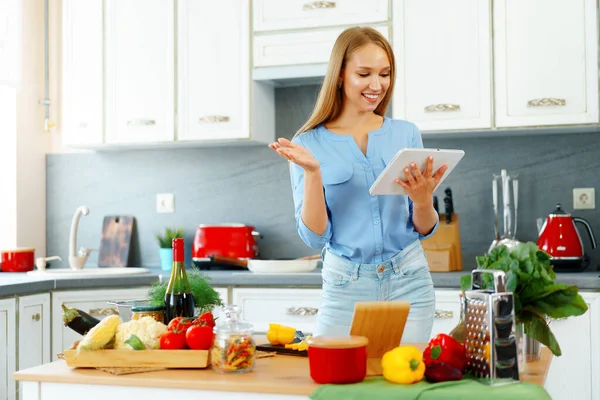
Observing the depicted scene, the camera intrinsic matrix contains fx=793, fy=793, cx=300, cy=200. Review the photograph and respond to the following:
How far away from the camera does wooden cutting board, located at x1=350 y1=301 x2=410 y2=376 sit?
1.58 meters

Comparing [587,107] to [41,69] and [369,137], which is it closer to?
[369,137]

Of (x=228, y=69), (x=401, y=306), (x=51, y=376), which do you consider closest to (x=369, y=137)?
(x=401, y=306)

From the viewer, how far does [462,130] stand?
139 inches

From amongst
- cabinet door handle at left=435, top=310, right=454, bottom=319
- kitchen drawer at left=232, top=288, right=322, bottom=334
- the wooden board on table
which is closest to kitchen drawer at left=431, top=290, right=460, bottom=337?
cabinet door handle at left=435, top=310, right=454, bottom=319

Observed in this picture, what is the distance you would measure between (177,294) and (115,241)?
98.0 inches

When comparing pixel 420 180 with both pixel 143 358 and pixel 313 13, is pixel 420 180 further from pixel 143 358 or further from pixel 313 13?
pixel 313 13

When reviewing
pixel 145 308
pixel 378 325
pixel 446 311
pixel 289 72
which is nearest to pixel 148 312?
pixel 145 308

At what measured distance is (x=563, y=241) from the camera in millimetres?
3439

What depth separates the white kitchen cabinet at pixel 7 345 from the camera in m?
3.22

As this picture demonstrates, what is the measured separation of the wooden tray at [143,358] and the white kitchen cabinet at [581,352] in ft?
6.38

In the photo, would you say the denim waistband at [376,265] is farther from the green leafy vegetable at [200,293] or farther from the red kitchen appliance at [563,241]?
the red kitchen appliance at [563,241]

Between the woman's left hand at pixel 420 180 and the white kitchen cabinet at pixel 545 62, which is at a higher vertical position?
the white kitchen cabinet at pixel 545 62

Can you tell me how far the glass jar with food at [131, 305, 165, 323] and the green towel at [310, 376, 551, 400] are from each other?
592 mm

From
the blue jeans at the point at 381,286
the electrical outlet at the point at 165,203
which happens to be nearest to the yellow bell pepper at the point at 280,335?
the blue jeans at the point at 381,286
